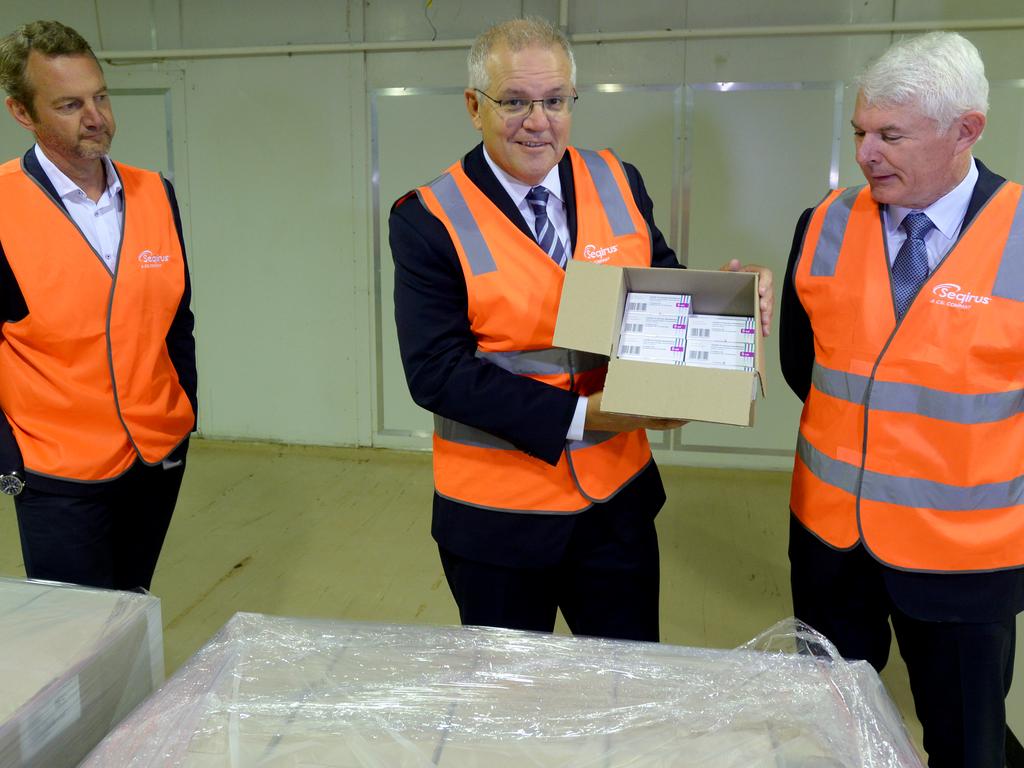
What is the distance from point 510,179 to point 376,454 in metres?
3.06

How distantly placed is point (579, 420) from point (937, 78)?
2.67 ft

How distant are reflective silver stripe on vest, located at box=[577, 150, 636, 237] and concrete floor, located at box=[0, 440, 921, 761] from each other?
1459mm

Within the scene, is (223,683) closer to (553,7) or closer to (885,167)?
(885,167)

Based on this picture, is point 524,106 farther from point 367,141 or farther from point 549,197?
point 367,141

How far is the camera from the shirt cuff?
59.2 inches

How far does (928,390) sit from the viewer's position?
1376 mm

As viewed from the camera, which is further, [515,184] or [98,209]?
[98,209]

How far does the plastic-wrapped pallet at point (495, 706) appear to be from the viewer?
3.00 ft

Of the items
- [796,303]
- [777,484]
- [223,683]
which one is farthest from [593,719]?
[777,484]

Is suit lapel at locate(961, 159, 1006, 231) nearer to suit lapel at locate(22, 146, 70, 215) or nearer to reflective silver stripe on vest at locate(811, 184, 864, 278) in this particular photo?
reflective silver stripe on vest at locate(811, 184, 864, 278)

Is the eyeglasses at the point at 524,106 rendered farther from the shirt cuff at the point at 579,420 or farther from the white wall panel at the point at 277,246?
the white wall panel at the point at 277,246

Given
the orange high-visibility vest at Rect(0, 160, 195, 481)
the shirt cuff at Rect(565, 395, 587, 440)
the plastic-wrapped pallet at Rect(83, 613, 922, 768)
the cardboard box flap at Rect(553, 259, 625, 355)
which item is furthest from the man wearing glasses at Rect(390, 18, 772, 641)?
the orange high-visibility vest at Rect(0, 160, 195, 481)

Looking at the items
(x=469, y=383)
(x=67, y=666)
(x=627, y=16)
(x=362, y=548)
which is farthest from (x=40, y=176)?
(x=627, y=16)

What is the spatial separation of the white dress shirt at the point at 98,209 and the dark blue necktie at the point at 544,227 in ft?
2.99
